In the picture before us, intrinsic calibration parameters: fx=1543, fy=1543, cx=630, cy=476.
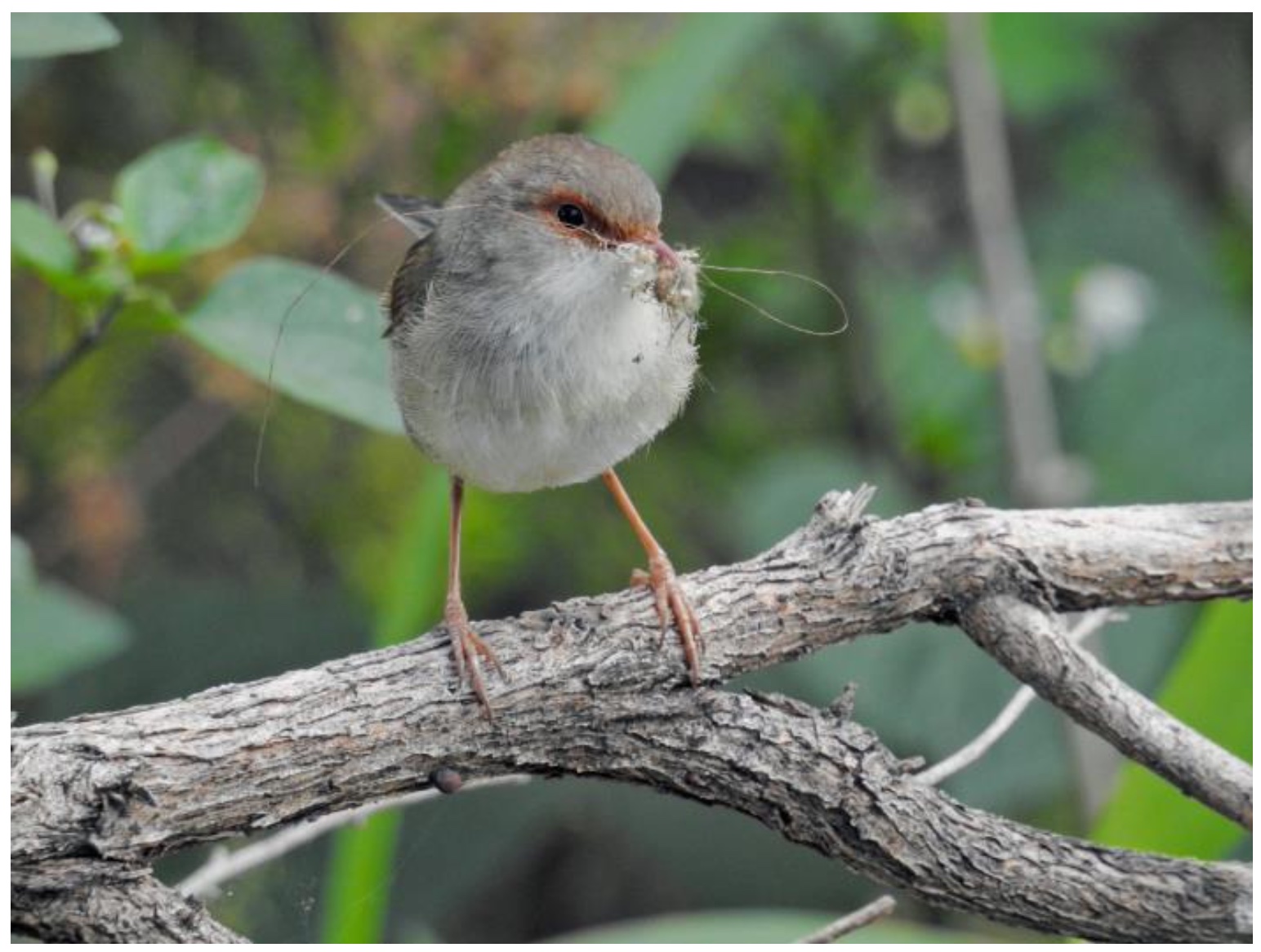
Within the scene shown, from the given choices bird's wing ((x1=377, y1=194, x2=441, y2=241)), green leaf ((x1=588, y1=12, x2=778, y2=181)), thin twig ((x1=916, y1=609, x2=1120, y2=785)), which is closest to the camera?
thin twig ((x1=916, y1=609, x2=1120, y2=785))

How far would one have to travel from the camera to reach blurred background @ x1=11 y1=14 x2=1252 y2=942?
3.49 metres

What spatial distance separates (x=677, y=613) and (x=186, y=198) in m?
0.87

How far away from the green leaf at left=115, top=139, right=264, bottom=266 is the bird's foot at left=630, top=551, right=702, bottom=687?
2.38 ft

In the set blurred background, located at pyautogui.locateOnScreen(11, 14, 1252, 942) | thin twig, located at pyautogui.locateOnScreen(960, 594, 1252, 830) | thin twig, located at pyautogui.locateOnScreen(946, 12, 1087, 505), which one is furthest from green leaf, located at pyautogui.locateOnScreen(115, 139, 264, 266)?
thin twig, located at pyautogui.locateOnScreen(946, 12, 1087, 505)

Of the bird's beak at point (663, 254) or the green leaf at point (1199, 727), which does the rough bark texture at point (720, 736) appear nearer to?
the green leaf at point (1199, 727)

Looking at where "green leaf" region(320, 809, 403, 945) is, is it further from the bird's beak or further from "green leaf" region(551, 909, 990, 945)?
the bird's beak

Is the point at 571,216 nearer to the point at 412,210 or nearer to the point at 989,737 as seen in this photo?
the point at 412,210

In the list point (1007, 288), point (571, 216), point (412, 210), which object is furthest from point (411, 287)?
point (1007, 288)

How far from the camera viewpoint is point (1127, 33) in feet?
14.4

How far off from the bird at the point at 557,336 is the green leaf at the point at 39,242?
1.49ft

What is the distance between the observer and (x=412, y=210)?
2373 mm

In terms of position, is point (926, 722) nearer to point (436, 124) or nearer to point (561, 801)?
point (561, 801)

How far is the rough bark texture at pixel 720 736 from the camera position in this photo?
1660 millimetres

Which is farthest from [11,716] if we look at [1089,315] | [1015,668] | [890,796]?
[1089,315]
